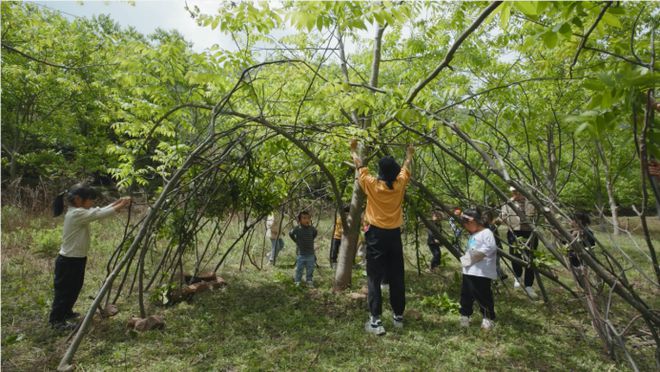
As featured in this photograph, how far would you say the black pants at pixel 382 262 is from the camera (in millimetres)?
4102

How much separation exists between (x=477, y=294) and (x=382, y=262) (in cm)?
124

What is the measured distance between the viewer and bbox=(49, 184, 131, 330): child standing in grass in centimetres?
413

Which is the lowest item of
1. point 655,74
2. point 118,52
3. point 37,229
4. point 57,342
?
point 57,342

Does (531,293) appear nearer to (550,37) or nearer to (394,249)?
(394,249)

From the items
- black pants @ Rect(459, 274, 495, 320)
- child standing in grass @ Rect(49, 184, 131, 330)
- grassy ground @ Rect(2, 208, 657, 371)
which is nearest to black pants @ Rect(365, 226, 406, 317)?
grassy ground @ Rect(2, 208, 657, 371)

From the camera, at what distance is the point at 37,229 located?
9008 mm

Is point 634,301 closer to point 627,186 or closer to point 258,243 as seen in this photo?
point 258,243

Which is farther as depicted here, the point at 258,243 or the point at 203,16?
the point at 258,243

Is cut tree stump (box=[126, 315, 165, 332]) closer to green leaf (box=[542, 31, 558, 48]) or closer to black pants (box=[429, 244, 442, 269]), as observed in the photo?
green leaf (box=[542, 31, 558, 48])

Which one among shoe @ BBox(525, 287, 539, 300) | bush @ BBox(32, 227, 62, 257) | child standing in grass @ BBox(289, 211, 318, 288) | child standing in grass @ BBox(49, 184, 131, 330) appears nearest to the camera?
child standing in grass @ BBox(49, 184, 131, 330)

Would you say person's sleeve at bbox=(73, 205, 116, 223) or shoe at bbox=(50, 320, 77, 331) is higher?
person's sleeve at bbox=(73, 205, 116, 223)

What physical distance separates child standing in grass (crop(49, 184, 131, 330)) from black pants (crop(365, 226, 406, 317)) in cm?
284

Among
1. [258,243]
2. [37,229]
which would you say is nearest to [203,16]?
[258,243]

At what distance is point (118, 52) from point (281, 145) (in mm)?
2163
